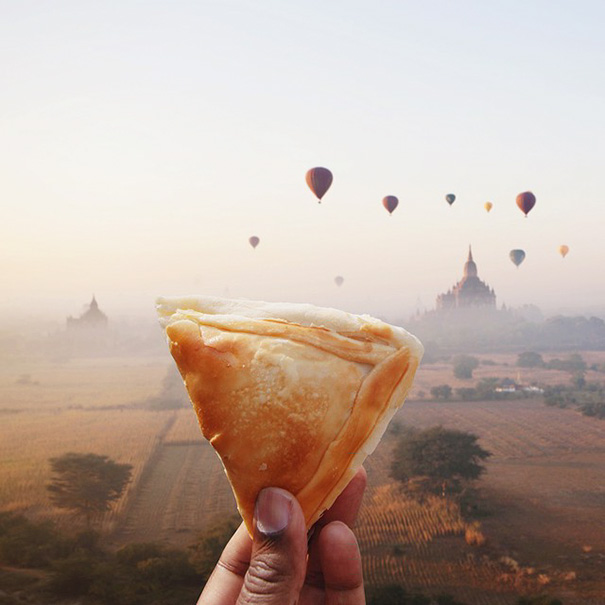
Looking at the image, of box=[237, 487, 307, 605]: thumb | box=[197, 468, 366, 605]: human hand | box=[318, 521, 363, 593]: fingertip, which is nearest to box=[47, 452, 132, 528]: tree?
box=[197, 468, 366, 605]: human hand

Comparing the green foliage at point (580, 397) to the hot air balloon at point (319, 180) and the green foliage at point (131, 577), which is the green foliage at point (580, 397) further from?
the green foliage at point (131, 577)

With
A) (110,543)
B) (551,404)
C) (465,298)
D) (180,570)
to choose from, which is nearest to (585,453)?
(551,404)

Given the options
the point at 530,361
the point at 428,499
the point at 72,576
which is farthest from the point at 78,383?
the point at 530,361

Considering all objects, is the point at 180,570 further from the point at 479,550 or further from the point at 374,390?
the point at 374,390

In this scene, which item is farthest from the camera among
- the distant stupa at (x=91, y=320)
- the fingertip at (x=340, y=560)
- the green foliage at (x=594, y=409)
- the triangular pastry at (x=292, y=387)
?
the distant stupa at (x=91, y=320)

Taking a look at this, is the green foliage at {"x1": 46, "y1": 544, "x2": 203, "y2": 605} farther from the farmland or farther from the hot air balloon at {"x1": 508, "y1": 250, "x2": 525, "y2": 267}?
the hot air balloon at {"x1": 508, "y1": 250, "x2": 525, "y2": 267}

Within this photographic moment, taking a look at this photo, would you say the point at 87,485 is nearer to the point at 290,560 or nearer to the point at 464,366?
the point at 290,560

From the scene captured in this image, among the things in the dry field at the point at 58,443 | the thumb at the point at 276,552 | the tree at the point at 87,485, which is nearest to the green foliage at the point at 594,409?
the dry field at the point at 58,443
